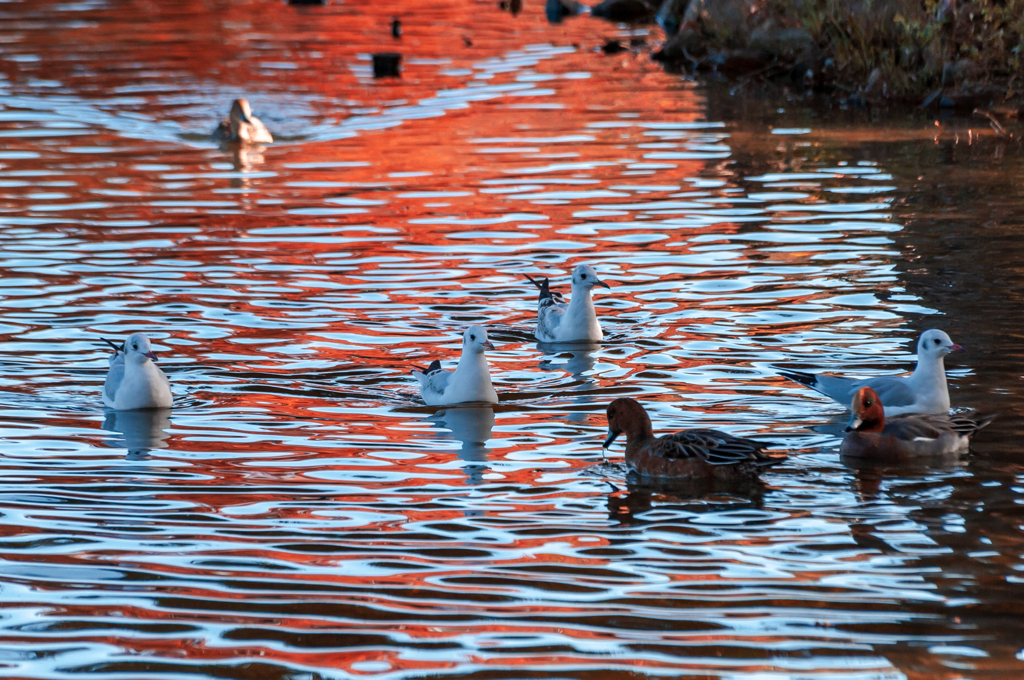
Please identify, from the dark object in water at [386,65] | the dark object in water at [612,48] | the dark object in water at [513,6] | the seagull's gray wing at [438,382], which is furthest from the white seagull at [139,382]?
the dark object in water at [513,6]

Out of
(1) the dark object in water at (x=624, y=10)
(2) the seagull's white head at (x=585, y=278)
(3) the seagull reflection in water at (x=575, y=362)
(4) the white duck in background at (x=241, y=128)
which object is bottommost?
(3) the seagull reflection in water at (x=575, y=362)

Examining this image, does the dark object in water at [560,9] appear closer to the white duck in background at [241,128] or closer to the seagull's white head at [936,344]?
the white duck in background at [241,128]

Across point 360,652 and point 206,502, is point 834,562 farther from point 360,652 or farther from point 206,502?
point 206,502

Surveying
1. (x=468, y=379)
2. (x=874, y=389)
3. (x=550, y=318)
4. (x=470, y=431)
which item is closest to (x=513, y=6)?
(x=550, y=318)

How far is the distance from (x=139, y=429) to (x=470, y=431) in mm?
2395

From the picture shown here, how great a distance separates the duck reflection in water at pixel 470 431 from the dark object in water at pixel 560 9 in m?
32.2

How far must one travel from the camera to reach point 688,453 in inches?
322

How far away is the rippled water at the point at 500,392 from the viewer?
6.38 meters

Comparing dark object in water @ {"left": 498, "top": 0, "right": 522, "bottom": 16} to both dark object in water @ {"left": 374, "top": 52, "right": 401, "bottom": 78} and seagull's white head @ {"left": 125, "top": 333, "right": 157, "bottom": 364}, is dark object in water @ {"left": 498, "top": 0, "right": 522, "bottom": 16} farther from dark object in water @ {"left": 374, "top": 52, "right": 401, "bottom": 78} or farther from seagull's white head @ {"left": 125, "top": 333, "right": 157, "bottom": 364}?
seagull's white head @ {"left": 125, "top": 333, "right": 157, "bottom": 364}

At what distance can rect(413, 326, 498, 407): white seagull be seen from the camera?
32.9 ft

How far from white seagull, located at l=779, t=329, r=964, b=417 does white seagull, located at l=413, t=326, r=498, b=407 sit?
262 centimetres

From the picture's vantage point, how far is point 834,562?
6969mm

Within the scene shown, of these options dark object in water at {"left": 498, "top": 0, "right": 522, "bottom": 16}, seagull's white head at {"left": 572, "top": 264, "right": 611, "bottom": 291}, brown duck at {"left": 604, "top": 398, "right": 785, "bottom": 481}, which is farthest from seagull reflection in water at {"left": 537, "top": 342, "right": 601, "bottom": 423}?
dark object in water at {"left": 498, "top": 0, "right": 522, "bottom": 16}

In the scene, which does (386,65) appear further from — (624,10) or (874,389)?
(874,389)
